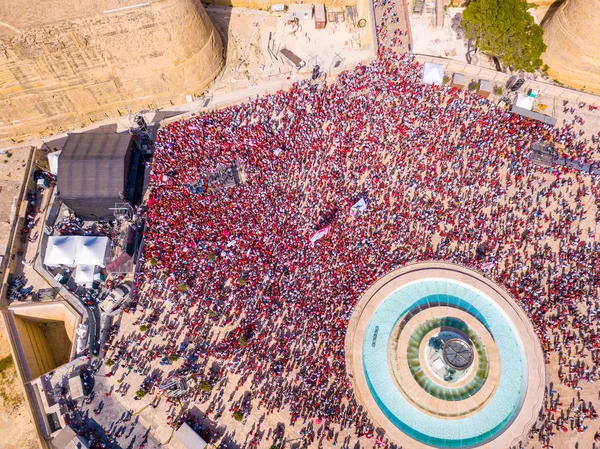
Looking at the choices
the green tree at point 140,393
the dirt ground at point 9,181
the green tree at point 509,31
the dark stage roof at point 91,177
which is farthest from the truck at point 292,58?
the green tree at point 140,393

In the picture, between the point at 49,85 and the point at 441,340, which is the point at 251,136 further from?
the point at 441,340

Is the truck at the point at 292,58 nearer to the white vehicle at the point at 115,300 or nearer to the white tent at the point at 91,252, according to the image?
the white tent at the point at 91,252

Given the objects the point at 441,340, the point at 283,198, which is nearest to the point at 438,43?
the point at 283,198

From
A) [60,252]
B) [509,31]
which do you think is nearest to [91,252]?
[60,252]

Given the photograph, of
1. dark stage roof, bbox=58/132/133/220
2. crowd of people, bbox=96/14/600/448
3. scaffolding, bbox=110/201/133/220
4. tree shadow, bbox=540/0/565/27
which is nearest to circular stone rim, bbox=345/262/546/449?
crowd of people, bbox=96/14/600/448

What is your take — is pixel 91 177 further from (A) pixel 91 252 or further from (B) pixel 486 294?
(B) pixel 486 294

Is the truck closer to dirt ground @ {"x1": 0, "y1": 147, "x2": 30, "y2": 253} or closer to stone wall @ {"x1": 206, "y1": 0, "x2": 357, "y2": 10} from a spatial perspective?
stone wall @ {"x1": 206, "y1": 0, "x2": 357, "y2": 10}

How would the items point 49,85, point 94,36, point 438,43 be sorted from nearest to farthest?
1. point 94,36
2. point 49,85
3. point 438,43
